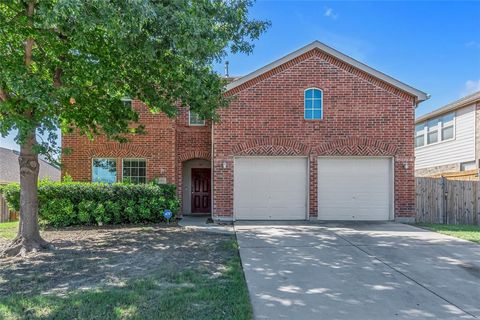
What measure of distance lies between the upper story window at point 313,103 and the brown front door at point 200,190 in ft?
16.3

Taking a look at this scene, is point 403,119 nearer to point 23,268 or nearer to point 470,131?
point 470,131

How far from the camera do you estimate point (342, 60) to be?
41.1ft

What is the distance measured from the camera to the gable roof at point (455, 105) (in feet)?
56.1

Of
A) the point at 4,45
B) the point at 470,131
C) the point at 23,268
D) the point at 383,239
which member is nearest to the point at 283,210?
the point at 383,239

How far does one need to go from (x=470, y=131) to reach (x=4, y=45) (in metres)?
19.1

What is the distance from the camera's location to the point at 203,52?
6535mm

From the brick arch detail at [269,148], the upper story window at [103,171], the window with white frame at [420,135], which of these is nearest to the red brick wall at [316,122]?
the brick arch detail at [269,148]

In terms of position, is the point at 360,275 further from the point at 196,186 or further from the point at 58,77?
the point at 196,186

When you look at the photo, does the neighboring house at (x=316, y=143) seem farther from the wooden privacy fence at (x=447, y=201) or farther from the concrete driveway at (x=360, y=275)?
the concrete driveway at (x=360, y=275)

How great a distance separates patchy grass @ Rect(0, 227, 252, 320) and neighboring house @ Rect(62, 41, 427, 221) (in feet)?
14.6

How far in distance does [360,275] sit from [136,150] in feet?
32.7

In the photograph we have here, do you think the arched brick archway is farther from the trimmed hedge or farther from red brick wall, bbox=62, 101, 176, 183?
the trimmed hedge

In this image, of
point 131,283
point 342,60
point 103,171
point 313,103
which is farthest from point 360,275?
point 103,171

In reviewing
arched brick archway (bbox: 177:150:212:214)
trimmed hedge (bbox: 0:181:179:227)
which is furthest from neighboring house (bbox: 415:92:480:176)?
trimmed hedge (bbox: 0:181:179:227)
